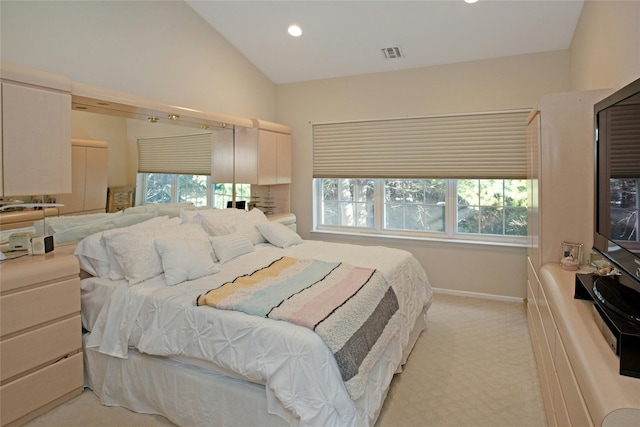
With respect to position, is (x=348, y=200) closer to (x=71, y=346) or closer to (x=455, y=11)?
(x=455, y=11)

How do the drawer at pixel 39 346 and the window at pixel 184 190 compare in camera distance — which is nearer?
the drawer at pixel 39 346

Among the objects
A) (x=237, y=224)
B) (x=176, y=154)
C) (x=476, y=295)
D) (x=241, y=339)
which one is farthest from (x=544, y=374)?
(x=176, y=154)

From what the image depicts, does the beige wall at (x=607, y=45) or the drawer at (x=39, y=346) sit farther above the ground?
the beige wall at (x=607, y=45)

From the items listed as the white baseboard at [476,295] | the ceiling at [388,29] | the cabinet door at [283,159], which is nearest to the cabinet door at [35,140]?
the ceiling at [388,29]

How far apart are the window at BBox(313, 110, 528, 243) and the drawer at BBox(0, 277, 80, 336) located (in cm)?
316

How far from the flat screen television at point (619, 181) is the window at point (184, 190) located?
10.5 ft

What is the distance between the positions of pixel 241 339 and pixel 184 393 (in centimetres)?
53

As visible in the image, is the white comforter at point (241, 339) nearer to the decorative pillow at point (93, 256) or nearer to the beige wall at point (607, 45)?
the decorative pillow at point (93, 256)

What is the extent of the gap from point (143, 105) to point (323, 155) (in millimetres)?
2378

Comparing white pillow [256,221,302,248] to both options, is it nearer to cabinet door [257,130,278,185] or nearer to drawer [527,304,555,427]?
cabinet door [257,130,278,185]

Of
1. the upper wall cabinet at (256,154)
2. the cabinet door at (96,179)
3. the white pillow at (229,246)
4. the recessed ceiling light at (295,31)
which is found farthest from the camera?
the upper wall cabinet at (256,154)

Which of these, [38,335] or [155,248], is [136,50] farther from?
[38,335]

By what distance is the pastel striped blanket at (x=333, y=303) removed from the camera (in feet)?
5.86

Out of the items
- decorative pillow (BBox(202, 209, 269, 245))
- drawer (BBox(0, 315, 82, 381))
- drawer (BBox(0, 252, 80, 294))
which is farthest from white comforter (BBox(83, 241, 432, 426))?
decorative pillow (BBox(202, 209, 269, 245))
